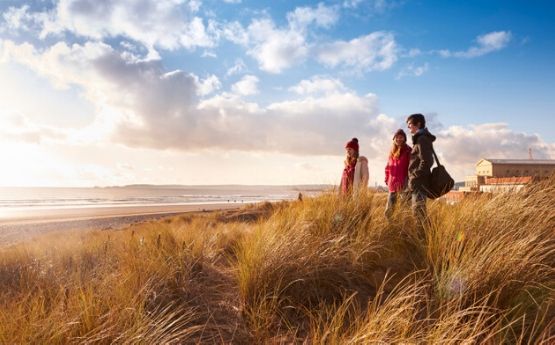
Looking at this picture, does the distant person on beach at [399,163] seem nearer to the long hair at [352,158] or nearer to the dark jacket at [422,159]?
the dark jacket at [422,159]

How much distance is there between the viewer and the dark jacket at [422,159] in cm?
543

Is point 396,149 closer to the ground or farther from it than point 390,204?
farther from it

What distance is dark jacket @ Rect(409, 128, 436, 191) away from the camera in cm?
543

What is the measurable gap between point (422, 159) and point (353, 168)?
1931 mm

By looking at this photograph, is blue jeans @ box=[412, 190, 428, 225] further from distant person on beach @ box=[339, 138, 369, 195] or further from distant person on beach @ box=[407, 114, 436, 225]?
distant person on beach @ box=[339, 138, 369, 195]

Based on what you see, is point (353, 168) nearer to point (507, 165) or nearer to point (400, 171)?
point (400, 171)

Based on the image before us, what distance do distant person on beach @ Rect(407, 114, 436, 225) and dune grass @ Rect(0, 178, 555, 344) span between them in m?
0.31

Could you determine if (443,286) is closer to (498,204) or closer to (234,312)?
(234,312)

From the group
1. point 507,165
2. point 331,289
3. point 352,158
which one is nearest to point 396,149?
point 352,158

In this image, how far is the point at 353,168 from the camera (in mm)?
7227

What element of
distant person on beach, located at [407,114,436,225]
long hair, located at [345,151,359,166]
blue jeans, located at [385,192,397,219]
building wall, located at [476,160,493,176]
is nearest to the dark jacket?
distant person on beach, located at [407,114,436,225]

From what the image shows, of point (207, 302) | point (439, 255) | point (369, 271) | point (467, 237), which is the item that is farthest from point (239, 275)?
point (467, 237)

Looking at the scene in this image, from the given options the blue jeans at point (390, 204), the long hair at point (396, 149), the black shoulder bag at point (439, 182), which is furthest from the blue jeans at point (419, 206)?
the long hair at point (396, 149)

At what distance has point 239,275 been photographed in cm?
388
